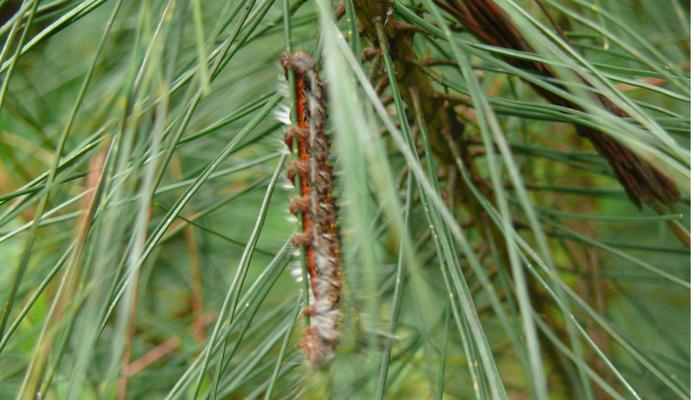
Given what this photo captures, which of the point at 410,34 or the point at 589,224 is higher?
the point at 410,34

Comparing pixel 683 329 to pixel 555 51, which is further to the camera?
pixel 683 329

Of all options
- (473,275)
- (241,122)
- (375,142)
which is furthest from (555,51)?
(241,122)

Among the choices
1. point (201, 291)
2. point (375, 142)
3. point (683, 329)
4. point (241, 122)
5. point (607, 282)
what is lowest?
point (683, 329)

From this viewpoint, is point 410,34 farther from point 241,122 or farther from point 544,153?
point 241,122

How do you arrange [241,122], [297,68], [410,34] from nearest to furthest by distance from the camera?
[297,68]
[410,34]
[241,122]

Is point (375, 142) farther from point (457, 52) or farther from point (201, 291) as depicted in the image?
point (201, 291)

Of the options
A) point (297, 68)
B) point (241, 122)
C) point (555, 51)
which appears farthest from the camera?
point (241, 122)
